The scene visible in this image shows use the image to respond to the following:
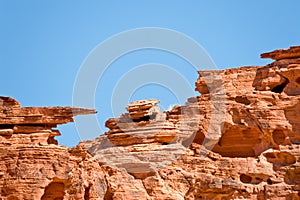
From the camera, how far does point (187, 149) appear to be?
45281 millimetres

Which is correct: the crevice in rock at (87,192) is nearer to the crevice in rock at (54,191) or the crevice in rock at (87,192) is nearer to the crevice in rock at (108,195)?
the crevice in rock at (108,195)

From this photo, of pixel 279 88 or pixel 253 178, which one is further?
pixel 279 88

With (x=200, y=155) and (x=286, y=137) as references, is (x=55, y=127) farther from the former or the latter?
(x=286, y=137)

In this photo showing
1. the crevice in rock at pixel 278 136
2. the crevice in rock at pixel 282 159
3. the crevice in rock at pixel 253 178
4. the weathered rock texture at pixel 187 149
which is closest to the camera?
the weathered rock texture at pixel 187 149

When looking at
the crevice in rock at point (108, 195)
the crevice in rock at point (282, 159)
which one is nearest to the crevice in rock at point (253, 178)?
the crevice in rock at point (282, 159)

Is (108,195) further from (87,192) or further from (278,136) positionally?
(278,136)

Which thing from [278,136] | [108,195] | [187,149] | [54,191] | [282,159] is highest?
[278,136]

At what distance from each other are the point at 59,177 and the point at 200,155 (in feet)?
22.4

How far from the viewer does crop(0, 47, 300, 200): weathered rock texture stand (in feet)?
144

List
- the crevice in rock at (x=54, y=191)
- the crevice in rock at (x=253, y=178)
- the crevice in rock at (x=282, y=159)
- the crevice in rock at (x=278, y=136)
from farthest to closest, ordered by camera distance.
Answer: the crevice in rock at (x=54, y=191), the crevice in rock at (x=278, y=136), the crevice in rock at (x=282, y=159), the crevice in rock at (x=253, y=178)

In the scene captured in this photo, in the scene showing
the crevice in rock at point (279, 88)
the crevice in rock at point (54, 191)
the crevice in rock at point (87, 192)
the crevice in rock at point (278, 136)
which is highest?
the crevice in rock at point (279, 88)

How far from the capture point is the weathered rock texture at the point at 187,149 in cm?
4384

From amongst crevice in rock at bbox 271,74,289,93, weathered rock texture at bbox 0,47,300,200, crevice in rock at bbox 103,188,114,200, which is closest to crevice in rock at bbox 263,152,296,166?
weathered rock texture at bbox 0,47,300,200

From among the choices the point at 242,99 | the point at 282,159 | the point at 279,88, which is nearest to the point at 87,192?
the point at 242,99
